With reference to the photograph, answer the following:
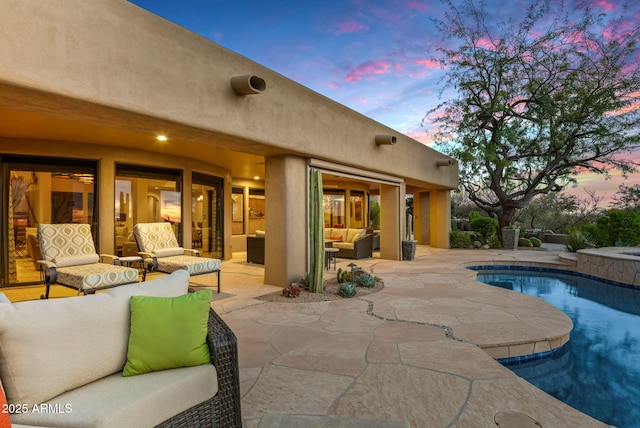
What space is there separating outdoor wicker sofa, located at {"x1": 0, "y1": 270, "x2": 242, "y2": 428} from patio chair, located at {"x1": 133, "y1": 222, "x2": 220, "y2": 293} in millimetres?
3805

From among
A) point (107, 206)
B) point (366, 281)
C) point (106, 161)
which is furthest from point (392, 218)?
point (106, 161)

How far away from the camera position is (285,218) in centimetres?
624

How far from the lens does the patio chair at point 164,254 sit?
592 centimetres

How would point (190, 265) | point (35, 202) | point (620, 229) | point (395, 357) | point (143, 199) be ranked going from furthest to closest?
1. point (620, 229)
2. point (143, 199)
3. point (35, 202)
4. point (190, 265)
5. point (395, 357)

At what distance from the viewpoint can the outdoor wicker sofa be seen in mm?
1546

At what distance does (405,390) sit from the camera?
8.66 feet

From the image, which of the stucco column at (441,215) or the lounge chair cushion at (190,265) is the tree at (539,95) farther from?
the lounge chair cushion at (190,265)

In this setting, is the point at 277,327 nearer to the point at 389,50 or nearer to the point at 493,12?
the point at 389,50

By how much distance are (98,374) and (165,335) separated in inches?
14.3

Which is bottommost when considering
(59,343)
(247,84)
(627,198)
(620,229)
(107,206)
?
(59,343)

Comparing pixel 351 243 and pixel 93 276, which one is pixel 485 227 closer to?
pixel 351 243

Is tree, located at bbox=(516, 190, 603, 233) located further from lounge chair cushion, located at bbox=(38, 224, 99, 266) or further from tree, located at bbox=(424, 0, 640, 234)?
lounge chair cushion, located at bbox=(38, 224, 99, 266)

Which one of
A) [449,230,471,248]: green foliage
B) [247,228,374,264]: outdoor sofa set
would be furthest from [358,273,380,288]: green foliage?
[449,230,471,248]: green foliage

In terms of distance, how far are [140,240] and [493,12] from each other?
1491 centimetres
